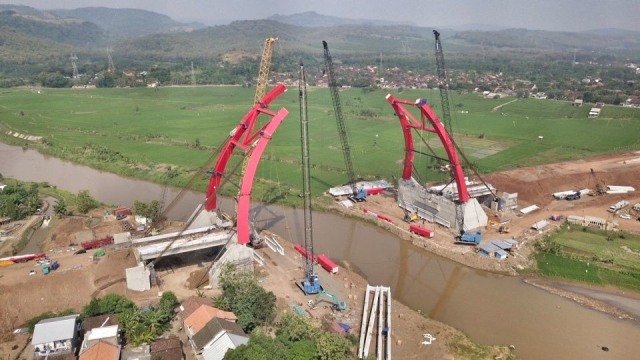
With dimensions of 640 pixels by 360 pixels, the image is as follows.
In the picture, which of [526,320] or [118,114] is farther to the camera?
[118,114]

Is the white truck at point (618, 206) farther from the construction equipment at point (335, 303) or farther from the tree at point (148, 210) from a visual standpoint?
the tree at point (148, 210)

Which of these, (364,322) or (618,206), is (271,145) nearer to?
(618,206)

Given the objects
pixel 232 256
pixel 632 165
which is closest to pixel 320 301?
pixel 232 256

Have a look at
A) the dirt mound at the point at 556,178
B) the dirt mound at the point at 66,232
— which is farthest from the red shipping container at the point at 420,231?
the dirt mound at the point at 66,232

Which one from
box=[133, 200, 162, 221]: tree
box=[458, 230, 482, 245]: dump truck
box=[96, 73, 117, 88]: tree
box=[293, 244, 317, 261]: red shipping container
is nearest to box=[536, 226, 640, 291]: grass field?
box=[458, 230, 482, 245]: dump truck

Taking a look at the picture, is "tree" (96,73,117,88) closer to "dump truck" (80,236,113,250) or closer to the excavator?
"dump truck" (80,236,113,250)

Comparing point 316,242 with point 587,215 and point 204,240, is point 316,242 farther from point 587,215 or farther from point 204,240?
point 587,215
